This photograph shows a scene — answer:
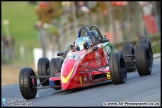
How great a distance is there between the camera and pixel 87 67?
620 inches

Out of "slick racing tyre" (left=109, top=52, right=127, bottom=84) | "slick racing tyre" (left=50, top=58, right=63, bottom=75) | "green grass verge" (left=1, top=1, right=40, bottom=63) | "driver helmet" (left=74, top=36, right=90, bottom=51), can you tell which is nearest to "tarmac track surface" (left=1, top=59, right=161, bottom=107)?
"slick racing tyre" (left=109, top=52, right=127, bottom=84)

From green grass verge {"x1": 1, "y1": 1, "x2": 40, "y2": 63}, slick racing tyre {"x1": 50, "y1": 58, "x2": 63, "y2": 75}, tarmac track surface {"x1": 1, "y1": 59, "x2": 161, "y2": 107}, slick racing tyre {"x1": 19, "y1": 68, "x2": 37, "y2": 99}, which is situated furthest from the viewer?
green grass verge {"x1": 1, "y1": 1, "x2": 40, "y2": 63}

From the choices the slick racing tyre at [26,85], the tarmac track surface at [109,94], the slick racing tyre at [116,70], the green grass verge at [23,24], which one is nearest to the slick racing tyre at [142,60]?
the tarmac track surface at [109,94]

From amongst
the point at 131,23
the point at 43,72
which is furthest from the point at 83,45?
the point at 131,23

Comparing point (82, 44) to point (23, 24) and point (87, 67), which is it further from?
point (23, 24)

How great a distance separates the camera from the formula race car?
1520 cm

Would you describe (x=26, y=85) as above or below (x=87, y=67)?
below

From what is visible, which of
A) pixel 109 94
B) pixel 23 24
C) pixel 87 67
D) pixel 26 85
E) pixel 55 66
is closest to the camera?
pixel 109 94

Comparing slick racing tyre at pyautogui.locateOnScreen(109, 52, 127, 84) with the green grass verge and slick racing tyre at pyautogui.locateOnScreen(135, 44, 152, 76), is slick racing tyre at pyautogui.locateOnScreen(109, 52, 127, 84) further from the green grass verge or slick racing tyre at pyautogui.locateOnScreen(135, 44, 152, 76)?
the green grass verge

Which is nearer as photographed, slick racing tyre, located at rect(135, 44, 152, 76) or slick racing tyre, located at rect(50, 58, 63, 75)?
slick racing tyre, located at rect(135, 44, 152, 76)

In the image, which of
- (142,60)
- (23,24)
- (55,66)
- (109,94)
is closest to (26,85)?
(55,66)

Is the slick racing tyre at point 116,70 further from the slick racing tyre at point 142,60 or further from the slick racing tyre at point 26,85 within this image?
the slick racing tyre at point 26,85

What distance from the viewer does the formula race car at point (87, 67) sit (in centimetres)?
1520

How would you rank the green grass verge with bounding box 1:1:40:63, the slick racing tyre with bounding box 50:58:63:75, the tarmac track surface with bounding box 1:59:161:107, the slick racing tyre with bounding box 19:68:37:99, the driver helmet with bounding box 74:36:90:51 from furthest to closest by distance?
the green grass verge with bounding box 1:1:40:63
the slick racing tyre with bounding box 50:58:63:75
the driver helmet with bounding box 74:36:90:51
the slick racing tyre with bounding box 19:68:37:99
the tarmac track surface with bounding box 1:59:161:107
